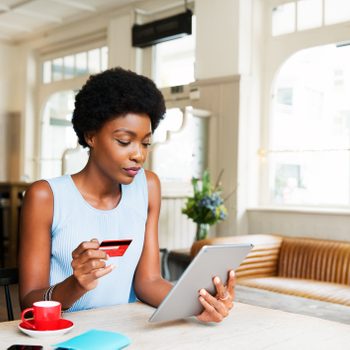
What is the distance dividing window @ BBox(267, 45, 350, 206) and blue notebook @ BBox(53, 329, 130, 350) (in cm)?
384

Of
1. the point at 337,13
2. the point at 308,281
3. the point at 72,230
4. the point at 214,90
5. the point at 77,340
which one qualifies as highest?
the point at 337,13

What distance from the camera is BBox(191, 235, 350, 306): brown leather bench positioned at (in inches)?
143

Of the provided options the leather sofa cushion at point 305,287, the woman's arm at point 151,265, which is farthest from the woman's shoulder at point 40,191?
the leather sofa cushion at point 305,287

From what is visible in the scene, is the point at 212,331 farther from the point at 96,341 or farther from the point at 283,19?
the point at 283,19

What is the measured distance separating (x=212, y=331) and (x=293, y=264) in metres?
3.04

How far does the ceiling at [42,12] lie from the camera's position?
257 inches

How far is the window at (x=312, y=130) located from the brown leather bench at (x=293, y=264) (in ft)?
2.37

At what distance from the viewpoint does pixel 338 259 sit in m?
3.86

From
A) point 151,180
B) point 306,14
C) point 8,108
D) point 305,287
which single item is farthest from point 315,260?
point 8,108

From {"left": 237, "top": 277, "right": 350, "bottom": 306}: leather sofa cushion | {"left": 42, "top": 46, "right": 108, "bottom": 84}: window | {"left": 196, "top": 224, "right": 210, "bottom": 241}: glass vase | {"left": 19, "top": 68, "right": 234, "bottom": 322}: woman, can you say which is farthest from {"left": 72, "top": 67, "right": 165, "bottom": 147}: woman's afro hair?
{"left": 42, "top": 46, "right": 108, "bottom": 84}: window

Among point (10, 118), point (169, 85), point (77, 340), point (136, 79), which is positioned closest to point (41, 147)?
point (10, 118)

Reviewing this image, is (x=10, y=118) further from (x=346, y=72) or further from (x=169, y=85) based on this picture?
(x=346, y=72)

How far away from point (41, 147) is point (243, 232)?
4189 mm

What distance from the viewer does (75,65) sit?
758 centimetres
